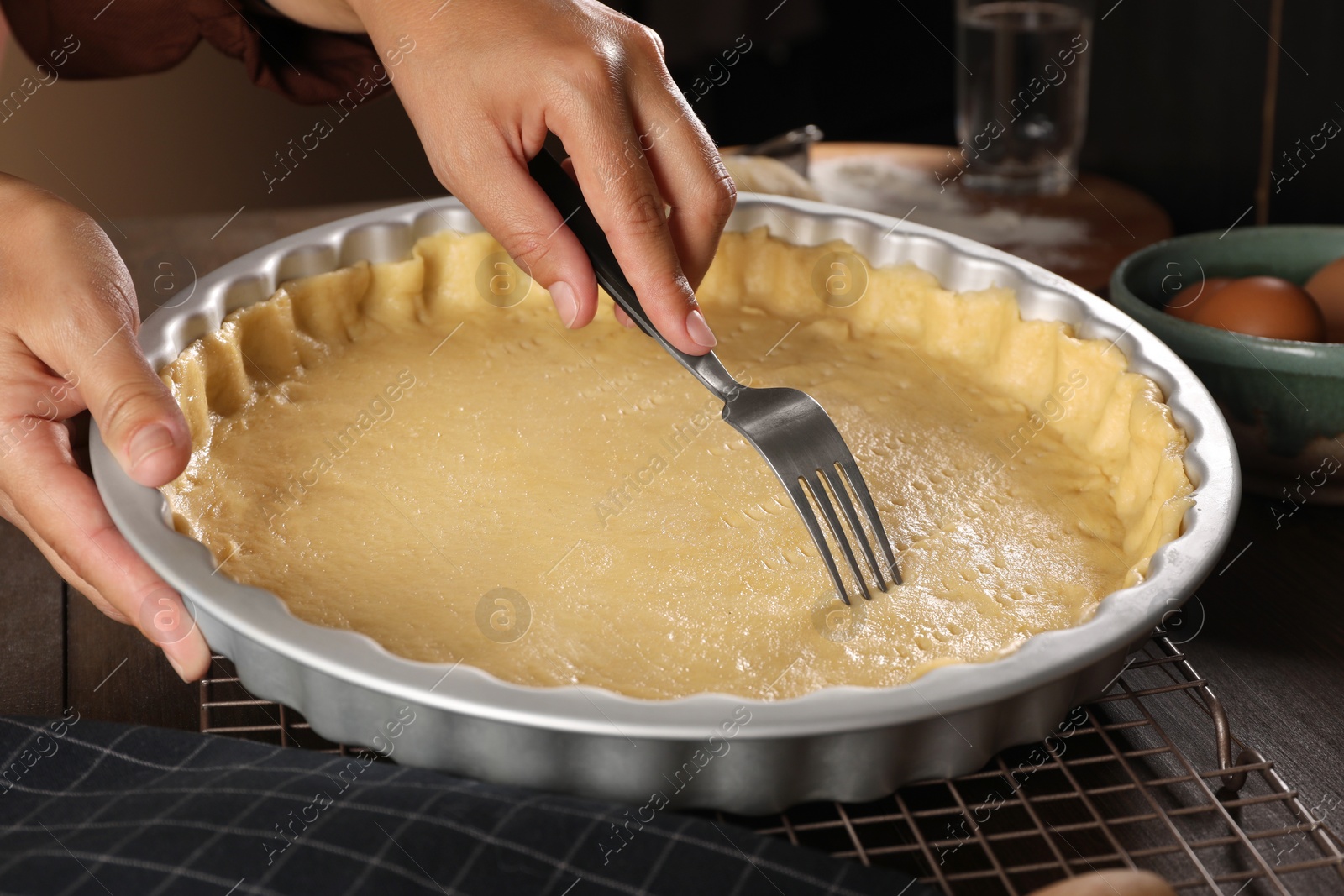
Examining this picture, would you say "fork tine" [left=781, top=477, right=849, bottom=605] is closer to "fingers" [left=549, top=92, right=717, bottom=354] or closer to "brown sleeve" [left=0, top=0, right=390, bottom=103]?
"fingers" [left=549, top=92, right=717, bottom=354]

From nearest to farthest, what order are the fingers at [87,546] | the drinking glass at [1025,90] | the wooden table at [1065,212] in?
the fingers at [87,546]
the wooden table at [1065,212]
the drinking glass at [1025,90]

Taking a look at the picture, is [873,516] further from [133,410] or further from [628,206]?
[133,410]

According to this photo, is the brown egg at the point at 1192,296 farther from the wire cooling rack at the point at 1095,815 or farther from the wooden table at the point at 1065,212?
the wire cooling rack at the point at 1095,815

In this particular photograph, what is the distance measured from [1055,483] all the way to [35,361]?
75 centimetres

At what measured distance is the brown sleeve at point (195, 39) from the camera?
49.1 inches

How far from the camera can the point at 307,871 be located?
0.52 m

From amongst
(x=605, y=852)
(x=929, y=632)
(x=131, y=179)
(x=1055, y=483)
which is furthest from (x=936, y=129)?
(x=605, y=852)

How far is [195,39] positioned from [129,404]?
0.76 meters

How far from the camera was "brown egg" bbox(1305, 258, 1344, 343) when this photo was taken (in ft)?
3.34

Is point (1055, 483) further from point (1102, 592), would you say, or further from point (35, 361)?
point (35, 361)

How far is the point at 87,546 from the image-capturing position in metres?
0.73

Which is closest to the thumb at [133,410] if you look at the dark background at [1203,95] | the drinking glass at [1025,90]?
the drinking glass at [1025,90]

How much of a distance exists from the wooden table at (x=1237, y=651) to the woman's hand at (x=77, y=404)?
0.17 ft

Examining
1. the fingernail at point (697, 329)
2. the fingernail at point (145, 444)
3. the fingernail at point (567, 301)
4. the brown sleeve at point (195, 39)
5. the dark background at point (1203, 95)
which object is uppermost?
the brown sleeve at point (195, 39)
